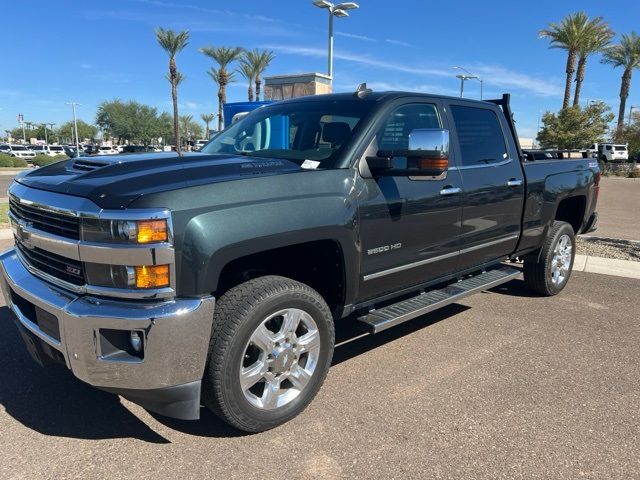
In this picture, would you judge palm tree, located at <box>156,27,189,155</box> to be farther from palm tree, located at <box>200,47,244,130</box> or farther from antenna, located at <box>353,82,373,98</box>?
antenna, located at <box>353,82,373,98</box>

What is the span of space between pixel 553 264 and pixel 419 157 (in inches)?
127

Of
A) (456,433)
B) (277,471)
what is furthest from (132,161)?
(456,433)

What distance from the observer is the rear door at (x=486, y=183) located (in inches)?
167

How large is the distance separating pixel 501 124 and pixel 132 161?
3422mm

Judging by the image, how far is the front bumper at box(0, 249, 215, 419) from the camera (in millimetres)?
2459

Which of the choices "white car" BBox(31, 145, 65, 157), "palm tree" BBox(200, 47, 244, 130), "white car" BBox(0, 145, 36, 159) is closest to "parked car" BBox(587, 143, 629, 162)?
"palm tree" BBox(200, 47, 244, 130)

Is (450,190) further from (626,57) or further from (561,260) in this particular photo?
(626,57)

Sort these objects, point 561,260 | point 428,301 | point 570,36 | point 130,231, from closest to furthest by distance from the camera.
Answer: point 130,231 → point 428,301 → point 561,260 → point 570,36

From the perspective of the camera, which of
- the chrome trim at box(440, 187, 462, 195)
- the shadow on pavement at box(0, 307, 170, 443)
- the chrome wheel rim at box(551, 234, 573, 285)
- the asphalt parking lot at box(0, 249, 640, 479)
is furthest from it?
the chrome wheel rim at box(551, 234, 573, 285)

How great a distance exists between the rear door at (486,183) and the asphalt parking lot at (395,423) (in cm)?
84

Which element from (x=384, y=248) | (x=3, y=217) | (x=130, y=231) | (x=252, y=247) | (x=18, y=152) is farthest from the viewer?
(x=18, y=152)

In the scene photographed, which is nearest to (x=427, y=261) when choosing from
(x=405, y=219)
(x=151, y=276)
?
(x=405, y=219)

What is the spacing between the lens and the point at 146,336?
245cm

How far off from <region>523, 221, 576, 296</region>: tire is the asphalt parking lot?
3.97ft
